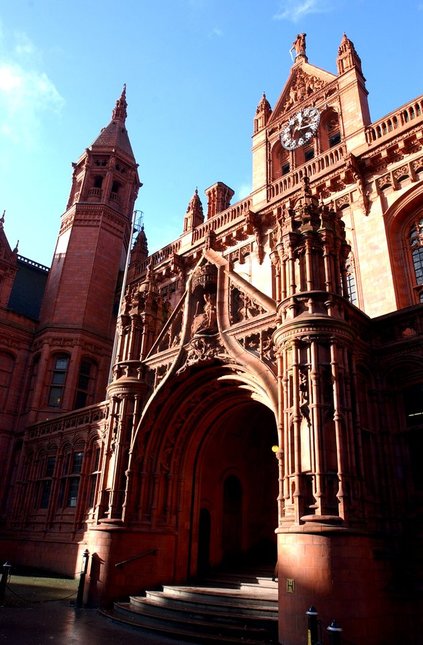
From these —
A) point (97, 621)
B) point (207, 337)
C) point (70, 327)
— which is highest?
point (70, 327)

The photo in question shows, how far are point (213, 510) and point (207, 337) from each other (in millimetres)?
7663

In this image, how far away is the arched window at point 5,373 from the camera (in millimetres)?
33250

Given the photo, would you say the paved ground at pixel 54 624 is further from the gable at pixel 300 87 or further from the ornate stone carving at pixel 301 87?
the ornate stone carving at pixel 301 87

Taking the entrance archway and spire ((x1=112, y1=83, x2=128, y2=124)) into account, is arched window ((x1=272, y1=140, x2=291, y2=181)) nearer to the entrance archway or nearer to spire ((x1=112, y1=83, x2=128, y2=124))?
the entrance archway

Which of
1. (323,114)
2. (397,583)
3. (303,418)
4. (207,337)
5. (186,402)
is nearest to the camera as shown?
(397,583)

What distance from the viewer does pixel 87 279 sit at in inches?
1439

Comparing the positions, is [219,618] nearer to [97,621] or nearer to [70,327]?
[97,621]

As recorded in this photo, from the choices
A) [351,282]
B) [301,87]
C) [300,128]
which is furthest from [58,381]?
[301,87]

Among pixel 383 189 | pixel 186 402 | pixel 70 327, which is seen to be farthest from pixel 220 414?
pixel 70 327

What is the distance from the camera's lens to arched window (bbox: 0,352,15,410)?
3325cm

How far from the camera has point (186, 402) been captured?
19578 mm

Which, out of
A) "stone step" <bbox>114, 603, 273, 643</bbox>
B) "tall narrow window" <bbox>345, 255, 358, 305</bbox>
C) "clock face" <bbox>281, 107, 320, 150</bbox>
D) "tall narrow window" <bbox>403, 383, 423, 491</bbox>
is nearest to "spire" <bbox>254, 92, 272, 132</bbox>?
"clock face" <bbox>281, 107, 320, 150</bbox>

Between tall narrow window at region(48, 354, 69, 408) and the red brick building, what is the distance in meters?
0.19

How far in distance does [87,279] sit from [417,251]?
938 inches
